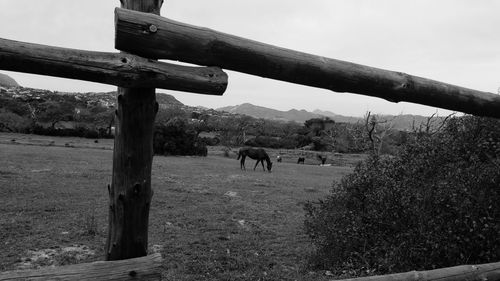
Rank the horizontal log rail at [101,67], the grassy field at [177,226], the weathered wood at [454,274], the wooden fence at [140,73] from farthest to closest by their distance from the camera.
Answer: the grassy field at [177,226], the weathered wood at [454,274], the wooden fence at [140,73], the horizontal log rail at [101,67]

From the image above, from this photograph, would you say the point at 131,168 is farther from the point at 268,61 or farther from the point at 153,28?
the point at 268,61

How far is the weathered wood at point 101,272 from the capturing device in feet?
7.89

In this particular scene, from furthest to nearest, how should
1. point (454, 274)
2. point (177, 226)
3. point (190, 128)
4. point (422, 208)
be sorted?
point (190, 128) → point (177, 226) → point (422, 208) → point (454, 274)

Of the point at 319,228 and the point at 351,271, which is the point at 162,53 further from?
the point at 319,228

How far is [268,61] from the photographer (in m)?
3.15

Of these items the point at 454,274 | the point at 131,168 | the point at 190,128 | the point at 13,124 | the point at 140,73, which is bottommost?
the point at 13,124

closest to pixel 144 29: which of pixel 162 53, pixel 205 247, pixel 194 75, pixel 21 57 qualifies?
pixel 162 53

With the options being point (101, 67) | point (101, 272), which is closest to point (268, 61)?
point (101, 67)

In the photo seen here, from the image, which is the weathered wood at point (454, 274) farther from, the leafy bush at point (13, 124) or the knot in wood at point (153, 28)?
the leafy bush at point (13, 124)

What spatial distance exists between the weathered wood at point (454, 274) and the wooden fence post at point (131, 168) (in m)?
1.85

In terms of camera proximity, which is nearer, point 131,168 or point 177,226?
point 131,168

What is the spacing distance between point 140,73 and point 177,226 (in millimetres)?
6885

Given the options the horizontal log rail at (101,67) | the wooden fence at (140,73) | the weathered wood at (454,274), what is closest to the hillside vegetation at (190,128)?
the weathered wood at (454,274)

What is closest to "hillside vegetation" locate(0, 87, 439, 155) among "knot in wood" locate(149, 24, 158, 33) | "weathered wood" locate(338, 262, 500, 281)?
"weathered wood" locate(338, 262, 500, 281)
